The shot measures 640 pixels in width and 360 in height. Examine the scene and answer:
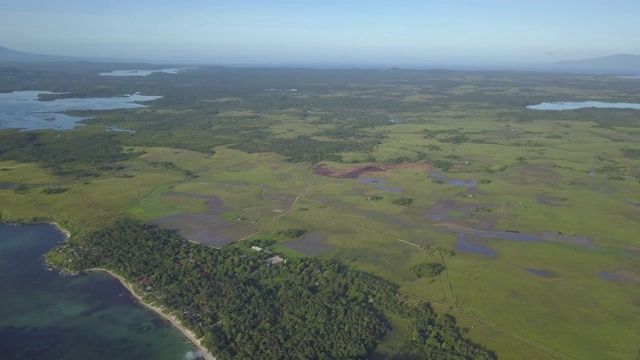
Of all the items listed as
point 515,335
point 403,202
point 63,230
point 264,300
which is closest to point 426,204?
point 403,202

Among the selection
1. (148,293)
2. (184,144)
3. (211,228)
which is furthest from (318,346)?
(184,144)

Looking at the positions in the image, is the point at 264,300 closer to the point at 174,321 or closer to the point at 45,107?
the point at 174,321

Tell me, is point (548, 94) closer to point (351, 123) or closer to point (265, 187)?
point (351, 123)

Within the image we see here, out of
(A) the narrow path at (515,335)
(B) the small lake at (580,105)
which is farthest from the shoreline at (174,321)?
(B) the small lake at (580,105)

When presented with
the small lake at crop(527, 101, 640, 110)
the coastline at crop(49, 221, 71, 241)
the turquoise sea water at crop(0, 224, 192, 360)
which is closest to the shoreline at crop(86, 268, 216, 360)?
the turquoise sea water at crop(0, 224, 192, 360)

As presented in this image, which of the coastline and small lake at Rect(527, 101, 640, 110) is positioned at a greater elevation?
small lake at Rect(527, 101, 640, 110)

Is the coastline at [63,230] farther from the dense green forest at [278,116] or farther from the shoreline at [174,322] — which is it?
the dense green forest at [278,116]

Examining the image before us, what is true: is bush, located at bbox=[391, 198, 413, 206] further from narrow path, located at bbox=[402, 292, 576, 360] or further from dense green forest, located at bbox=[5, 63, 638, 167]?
narrow path, located at bbox=[402, 292, 576, 360]
